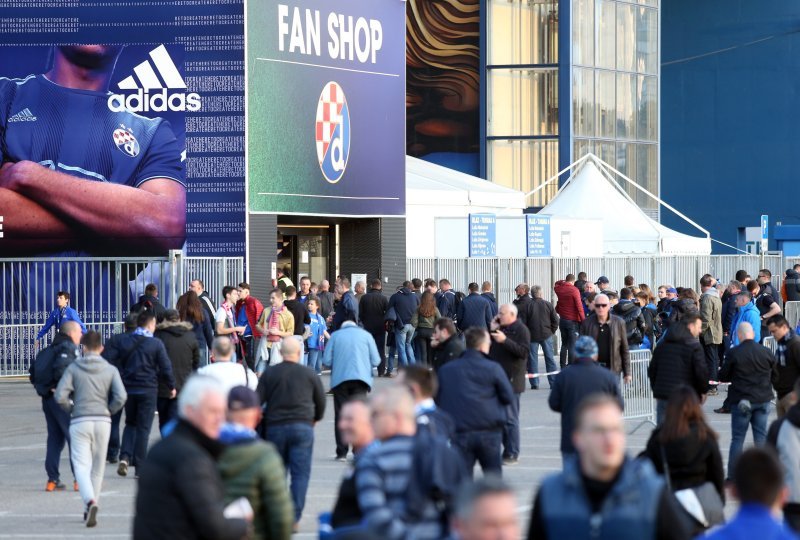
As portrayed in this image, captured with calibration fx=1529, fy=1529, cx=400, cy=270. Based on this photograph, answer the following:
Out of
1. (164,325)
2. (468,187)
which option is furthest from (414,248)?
(164,325)

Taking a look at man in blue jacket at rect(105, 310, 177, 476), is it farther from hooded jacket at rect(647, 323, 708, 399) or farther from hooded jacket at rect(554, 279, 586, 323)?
hooded jacket at rect(554, 279, 586, 323)

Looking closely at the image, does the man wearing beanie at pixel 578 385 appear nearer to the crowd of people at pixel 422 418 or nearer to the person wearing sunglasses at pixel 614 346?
the crowd of people at pixel 422 418

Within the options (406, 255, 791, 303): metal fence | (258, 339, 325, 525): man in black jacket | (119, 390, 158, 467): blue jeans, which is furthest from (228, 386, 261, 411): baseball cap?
(406, 255, 791, 303): metal fence

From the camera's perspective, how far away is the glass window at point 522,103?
2274 inches

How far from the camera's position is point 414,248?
117ft

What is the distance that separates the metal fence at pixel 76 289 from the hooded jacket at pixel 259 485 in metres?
19.8

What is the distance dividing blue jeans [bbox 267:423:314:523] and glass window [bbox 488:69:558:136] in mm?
46334

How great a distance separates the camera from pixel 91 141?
93.0 ft

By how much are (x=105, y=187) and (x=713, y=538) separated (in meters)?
23.7

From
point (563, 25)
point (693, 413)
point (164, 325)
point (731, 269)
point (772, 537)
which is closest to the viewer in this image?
point (772, 537)

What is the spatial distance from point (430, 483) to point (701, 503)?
2978 mm

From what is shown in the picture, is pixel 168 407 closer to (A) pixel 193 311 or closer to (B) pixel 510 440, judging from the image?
(B) pixel 510 440

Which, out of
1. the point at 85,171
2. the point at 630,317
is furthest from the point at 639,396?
the point at 85,171

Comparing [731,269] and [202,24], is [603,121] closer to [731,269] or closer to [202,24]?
[731,269]
